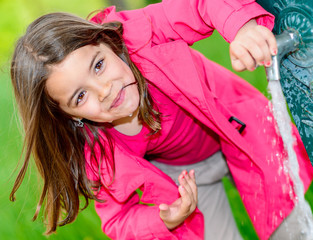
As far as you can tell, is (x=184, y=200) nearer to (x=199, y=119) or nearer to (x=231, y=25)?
(x=199, y=119)

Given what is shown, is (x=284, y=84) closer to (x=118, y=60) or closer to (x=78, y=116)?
(x=118, y=60)

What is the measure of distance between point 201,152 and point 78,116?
527 millimetres

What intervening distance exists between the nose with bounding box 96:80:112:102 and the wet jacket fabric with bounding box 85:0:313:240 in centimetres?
17

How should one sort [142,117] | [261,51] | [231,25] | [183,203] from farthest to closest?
1. [142,117]
2. [183,203]
3. [231,25]
4. [261,51]

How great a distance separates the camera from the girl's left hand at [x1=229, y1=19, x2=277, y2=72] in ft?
2.80

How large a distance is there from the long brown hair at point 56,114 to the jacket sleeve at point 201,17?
0.13 metres

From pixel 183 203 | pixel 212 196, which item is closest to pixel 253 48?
pixel 183 203

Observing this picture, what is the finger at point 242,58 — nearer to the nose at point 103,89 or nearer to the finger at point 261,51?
the finger at point 261,51

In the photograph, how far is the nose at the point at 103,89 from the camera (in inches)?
44.0

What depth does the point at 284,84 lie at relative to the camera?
975 mm

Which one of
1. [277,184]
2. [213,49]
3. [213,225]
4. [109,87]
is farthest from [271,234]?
[213,49]

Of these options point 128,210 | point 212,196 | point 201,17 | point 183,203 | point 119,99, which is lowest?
point 212,196

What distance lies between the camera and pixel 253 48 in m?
0.88

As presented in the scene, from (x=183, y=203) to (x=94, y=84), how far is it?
42cm
